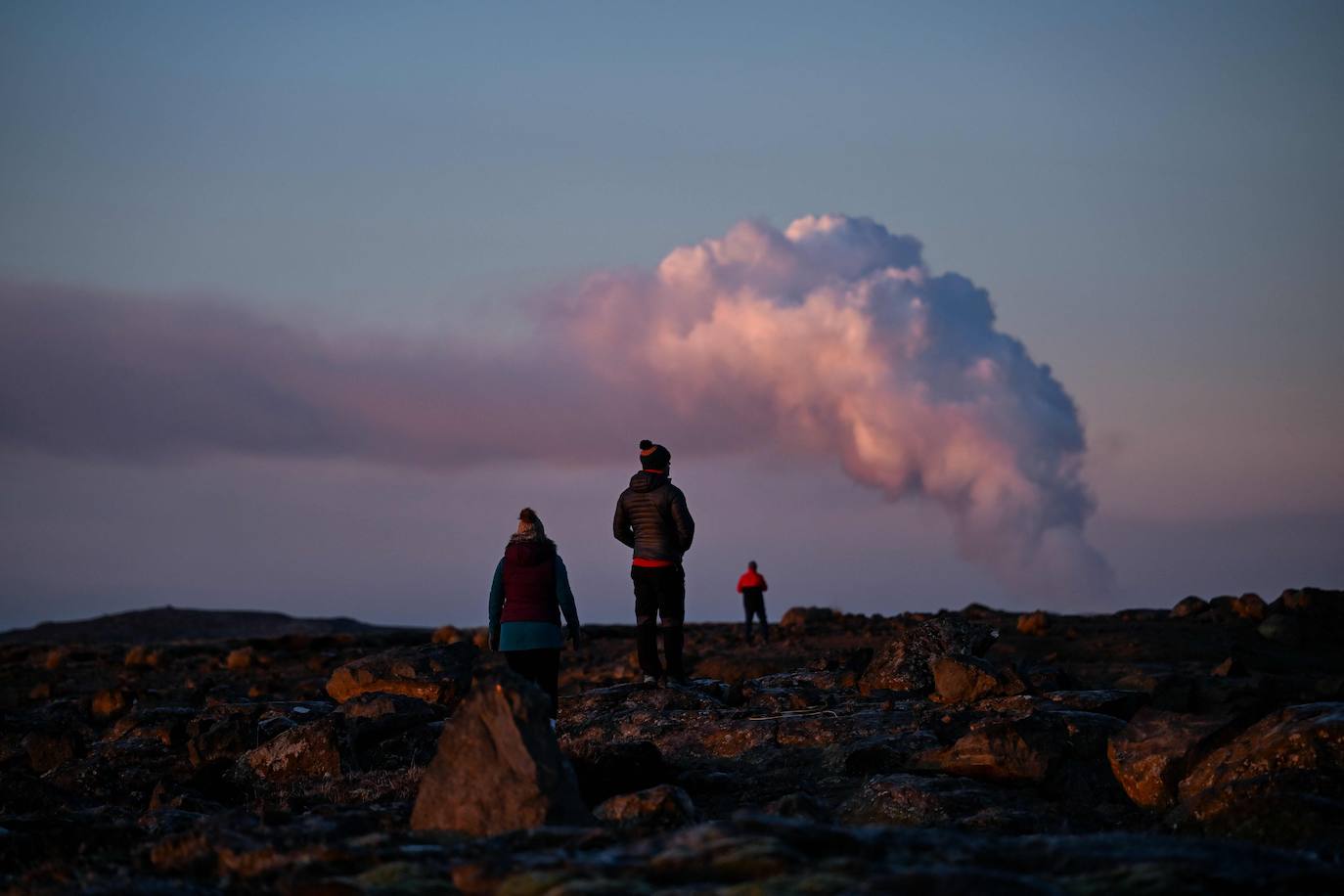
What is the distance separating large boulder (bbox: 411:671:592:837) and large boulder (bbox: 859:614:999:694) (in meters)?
9.57

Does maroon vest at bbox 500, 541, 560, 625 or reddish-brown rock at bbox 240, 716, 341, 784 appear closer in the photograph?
maroon vest at bbox 500, 541, 560, 625

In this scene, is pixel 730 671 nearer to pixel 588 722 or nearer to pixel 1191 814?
pixel 588 722

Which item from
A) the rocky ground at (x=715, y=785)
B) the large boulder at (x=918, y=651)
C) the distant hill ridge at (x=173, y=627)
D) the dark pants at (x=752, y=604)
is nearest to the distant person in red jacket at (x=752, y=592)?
the dark pants at (x=752, y=604)

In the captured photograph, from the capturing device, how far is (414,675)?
22094 mm

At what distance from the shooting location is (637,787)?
13758 mm

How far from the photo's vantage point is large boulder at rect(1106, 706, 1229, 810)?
13094mm

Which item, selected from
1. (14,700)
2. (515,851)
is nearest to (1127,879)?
(515,851)

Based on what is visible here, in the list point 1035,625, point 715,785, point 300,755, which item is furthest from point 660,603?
point 1035,625

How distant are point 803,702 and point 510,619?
4.42m

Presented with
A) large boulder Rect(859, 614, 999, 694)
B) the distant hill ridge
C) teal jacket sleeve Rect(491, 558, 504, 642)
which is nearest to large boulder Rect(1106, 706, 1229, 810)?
large boulder Rect(859, 614, 999, 694)

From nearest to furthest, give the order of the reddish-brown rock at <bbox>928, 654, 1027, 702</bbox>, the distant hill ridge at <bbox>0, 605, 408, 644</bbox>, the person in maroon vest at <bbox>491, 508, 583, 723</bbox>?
the person in maroon vest at <bbox>491, 508, 583, 723</bbox>
the reddish-brown rock at <bbox>928, 654, 1027, 702</bbox>
the distant hill ridge at <bbox>0, 605, 408, 644</bbox>

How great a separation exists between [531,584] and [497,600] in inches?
18.6

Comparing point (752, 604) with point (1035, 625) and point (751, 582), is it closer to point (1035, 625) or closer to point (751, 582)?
point (751, 582)

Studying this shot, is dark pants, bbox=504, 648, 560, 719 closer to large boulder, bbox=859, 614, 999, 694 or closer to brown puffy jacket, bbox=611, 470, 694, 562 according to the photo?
brown puffy jacket, bbox=611, 470, 694, 562
